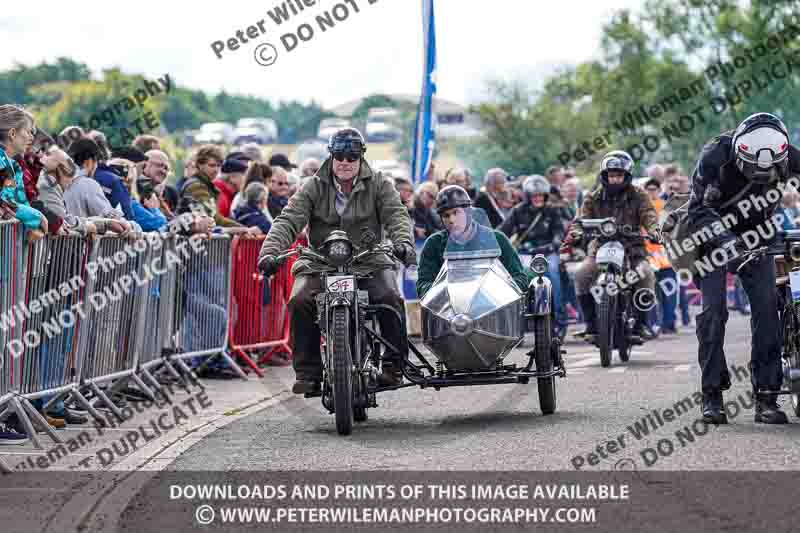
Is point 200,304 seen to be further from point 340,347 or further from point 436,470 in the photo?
point 436,470

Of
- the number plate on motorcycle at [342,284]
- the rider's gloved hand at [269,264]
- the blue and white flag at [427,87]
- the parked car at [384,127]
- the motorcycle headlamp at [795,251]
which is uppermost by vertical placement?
the parked car at [384,127]

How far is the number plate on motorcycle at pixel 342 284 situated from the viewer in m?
10.5

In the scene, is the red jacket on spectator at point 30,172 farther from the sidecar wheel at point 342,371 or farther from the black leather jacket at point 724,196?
the black leather jacket at point 724,196

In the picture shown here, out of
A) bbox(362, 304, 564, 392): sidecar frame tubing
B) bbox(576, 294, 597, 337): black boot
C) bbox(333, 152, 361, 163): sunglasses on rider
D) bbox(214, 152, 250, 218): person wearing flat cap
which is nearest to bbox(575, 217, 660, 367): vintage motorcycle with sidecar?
bbox(576, 294, 597, 337): black boot

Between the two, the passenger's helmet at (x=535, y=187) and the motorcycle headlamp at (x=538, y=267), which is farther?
the passenger's helmet at (x=535, y=187)

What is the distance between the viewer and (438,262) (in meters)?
11.6

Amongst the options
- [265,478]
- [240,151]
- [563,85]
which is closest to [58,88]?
[563,85]

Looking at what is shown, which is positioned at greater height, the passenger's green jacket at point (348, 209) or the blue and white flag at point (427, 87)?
the blue and white flag at point (427, 87)

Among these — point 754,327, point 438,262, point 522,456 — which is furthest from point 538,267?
point 522,456

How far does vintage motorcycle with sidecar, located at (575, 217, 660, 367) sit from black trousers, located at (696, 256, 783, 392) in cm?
552

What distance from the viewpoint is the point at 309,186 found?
11320mm

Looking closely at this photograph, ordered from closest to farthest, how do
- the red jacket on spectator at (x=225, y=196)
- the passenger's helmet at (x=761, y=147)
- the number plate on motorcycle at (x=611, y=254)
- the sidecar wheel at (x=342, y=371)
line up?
the passenger's helmet at (x=761, y=147) → the sidecar wheel at (x=342, y=371) → the number plate on motorcycle at (x=611, y=254) → the red jacket on spectator at (x=225, y=196)

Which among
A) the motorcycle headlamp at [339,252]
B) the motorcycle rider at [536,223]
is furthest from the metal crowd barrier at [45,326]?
the motorcycle rider at [536,223]

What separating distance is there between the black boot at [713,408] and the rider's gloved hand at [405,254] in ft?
6.63
